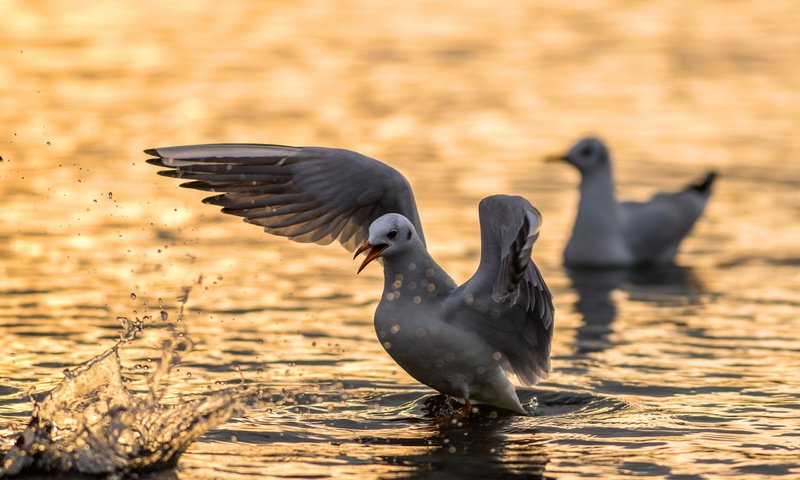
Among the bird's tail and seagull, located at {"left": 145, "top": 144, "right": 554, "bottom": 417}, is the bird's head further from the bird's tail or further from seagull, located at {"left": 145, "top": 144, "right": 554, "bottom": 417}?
seagull, located at {"left": 145, "top": 144, "right": 554, "bottom": 417}

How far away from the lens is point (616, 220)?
14070 mm

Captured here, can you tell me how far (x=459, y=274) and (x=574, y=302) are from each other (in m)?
0.89

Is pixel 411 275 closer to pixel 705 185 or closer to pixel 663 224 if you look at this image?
pixel 663 224

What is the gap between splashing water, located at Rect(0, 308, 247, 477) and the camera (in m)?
7.36

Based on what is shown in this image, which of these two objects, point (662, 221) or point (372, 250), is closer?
point (372, 250)

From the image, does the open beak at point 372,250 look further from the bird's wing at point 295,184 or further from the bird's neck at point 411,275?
the bird's wing at point 295,184

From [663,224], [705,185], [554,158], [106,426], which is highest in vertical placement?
[554,158]

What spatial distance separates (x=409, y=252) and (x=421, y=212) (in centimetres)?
603

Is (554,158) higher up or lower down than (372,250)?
higher up

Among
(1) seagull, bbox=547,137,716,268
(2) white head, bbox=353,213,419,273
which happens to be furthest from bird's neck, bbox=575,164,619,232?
(2) white head, bbox=353,213,419,273

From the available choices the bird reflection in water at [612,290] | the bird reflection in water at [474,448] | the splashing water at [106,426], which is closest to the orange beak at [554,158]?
the bird reflection in water at [612,290]

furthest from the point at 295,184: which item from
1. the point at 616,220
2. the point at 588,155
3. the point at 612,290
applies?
the point at 588,155

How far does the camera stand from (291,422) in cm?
832

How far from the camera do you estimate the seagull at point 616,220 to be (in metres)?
13.5
